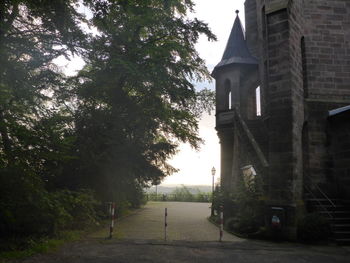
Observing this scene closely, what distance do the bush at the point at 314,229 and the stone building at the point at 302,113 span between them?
0.24 meters

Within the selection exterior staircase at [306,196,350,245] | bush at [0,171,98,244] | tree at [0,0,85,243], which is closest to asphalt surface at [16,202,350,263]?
exterior staircase at [306,196,350,245]

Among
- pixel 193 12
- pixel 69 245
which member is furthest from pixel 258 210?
pixel 193 12

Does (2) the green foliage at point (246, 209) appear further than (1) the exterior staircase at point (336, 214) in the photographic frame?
Yes

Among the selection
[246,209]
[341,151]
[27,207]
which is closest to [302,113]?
[341,151]

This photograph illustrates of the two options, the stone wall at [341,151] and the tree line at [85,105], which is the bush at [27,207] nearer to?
the tree line at [85,105]

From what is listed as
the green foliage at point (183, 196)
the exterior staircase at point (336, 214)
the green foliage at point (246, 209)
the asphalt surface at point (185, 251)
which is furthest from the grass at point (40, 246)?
the green foliage at point (183, 196)

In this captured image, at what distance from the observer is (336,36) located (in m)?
13.7

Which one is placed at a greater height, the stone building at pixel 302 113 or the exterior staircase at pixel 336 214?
the stone building at pixel 302 113

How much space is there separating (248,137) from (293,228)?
15.5 feet

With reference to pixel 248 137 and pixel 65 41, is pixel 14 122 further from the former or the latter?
pixel 248 137

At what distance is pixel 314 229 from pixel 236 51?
12592mm

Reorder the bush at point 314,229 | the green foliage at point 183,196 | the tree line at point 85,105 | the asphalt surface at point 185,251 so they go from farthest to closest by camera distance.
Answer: the green foliage at point 183,196 → the bush at point 314,229 → the tree line at point 85,105 → the asphalt surface at point 185,251

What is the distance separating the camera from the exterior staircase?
29.2ft

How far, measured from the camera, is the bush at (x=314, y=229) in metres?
8.84
